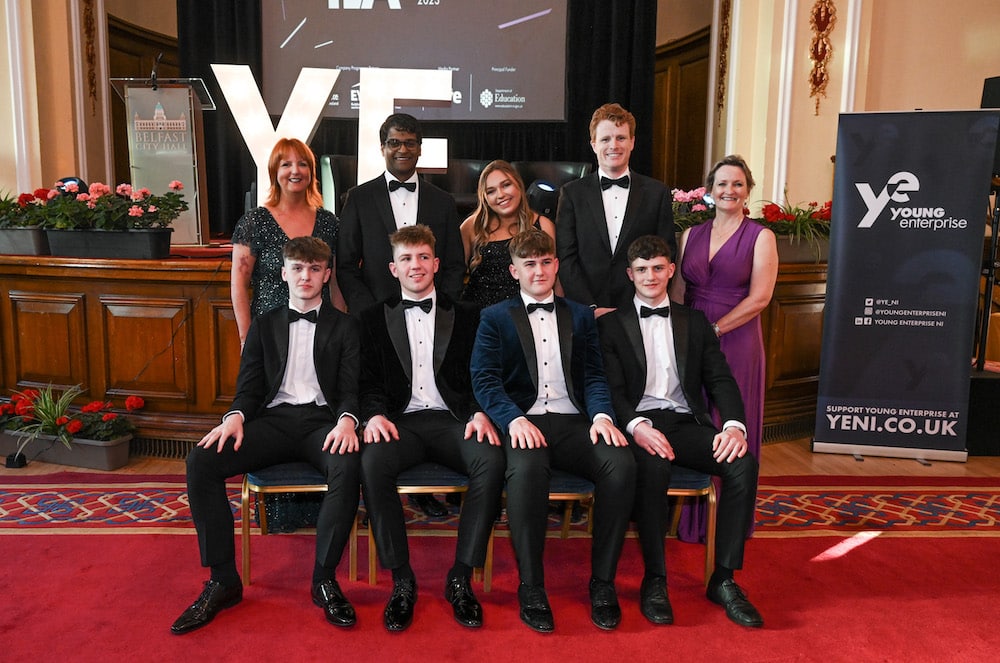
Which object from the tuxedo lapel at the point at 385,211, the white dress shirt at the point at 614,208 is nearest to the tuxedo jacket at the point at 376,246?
the tuxedo lapel at the point at 385,211

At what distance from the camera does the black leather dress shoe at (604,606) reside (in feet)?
8.52

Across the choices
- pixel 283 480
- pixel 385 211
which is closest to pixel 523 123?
pixel 385 211

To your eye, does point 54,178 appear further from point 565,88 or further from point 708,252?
point 708,252

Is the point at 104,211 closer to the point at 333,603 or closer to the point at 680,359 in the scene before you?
the point at 333,603

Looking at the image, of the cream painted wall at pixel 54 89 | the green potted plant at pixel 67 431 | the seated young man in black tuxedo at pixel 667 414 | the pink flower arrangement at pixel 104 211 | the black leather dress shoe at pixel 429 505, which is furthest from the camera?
the cream painted wall at pixel 54 89

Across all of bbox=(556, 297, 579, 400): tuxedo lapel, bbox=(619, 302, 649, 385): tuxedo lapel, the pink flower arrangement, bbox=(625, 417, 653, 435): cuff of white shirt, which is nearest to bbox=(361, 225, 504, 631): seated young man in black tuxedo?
bbox=(556, 297, 579, 400): tuxedo lapel

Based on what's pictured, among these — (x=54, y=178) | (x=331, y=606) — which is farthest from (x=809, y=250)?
(x=54, y=178)

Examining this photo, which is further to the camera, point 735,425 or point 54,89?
point 54,89

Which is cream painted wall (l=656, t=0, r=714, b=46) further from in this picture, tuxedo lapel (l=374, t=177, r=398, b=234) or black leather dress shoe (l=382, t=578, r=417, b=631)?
black leather dress shoe (l=382, t=578, r=417, b=631)

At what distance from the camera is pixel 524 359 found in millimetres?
2928

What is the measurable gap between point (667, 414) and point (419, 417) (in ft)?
3.07

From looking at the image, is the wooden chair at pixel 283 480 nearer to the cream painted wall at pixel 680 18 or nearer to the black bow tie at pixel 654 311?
the black bow tie at pixel 654 311

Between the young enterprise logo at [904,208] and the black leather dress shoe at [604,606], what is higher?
the young enterprise logo at [904,208]

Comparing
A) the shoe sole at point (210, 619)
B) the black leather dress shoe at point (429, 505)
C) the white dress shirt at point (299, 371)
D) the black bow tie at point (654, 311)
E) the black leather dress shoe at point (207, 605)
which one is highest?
the black bow tie at point (654, 311)
